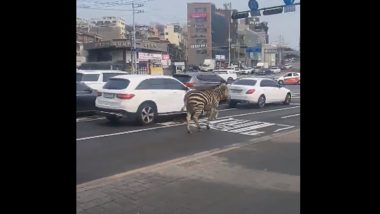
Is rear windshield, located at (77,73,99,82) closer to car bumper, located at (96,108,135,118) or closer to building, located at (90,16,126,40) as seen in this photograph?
car bumper, located at (96,108,135,118)

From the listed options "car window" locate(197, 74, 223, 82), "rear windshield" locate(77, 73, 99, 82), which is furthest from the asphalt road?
"car window" locate(197, 74, 223, 82)

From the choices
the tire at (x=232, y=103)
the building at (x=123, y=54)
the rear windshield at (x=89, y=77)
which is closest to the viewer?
the rear windshield at (x=89, y=77)

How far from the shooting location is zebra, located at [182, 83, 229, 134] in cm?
1278

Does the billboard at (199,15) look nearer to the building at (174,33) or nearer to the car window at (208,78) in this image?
the building at (174,33)

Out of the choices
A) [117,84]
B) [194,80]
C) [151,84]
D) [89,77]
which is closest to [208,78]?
[194,80]

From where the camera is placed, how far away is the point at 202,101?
12977 millimetres

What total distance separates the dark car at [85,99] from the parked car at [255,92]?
23.1 ft

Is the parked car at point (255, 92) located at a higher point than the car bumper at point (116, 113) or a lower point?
higher

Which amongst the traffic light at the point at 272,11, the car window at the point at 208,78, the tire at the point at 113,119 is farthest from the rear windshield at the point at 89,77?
the traffic light at the point at 272,11

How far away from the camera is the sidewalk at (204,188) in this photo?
5086 mm
